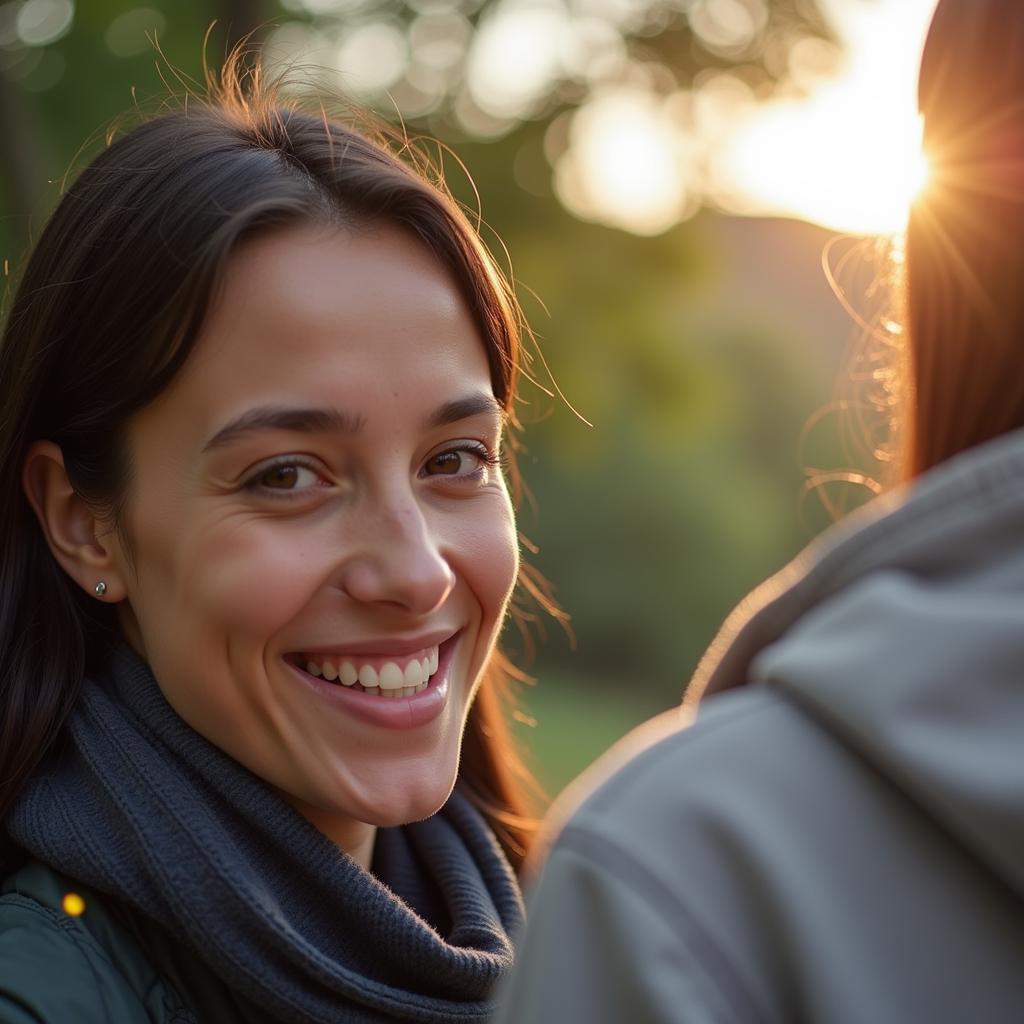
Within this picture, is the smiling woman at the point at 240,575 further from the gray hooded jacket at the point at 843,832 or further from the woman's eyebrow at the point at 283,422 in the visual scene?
the gray hooded jacket at the point at 843,832

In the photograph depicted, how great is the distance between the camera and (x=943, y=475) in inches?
37.3

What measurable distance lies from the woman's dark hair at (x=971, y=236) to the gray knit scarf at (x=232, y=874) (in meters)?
1.14

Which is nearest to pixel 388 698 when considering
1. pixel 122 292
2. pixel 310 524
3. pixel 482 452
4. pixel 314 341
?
pixel 310 524

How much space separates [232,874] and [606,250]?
10.2 metres

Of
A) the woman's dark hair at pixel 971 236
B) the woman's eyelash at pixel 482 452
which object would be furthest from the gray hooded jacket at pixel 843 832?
the woman's eyelash at pixel 482 452

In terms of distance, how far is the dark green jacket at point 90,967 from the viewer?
167 centimetres

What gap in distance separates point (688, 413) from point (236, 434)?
1091 centimetres

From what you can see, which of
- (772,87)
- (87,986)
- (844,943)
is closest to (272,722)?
(87,986)

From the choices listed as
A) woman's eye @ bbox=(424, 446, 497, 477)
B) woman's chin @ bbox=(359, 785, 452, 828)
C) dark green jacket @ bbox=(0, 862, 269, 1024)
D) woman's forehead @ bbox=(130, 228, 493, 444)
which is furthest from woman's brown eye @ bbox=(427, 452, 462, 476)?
dark green jacket @ bbox=(0, 862, 269, 1024)

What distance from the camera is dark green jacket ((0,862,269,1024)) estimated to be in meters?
1.67

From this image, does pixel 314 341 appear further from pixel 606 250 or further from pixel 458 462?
pixel 606 250

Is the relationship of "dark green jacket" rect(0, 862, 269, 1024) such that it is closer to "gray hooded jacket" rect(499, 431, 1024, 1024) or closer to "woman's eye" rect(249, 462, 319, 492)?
"woman's eye" rect(249, 462, 319, 492)

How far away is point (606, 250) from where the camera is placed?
11.5 m

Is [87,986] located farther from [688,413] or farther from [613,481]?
[613,481]
